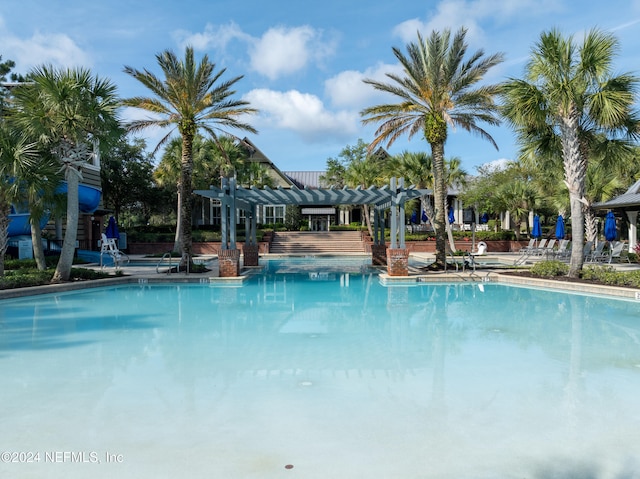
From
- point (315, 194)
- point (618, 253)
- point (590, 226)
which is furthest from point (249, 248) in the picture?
point (590, 226)

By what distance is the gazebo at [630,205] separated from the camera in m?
20.6

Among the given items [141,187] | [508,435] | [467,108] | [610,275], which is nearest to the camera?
[508,435]

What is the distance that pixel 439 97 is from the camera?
16.4 meters

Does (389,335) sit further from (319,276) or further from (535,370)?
(319,276)

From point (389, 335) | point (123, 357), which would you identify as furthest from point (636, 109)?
point (123, 357)

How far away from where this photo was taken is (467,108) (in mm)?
16953

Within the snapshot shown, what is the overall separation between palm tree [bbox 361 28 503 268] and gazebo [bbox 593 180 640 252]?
8.16 metres

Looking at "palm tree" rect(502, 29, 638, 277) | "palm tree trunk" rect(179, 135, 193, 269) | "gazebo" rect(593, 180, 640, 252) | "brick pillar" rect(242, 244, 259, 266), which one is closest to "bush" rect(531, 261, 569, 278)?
"palm tree" rect(502, 29, 638, 277)

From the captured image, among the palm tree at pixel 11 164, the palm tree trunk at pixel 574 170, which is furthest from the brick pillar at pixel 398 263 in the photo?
the palm tree at pixel 11 164

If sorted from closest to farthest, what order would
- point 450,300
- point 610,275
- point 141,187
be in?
point 450,300 < point 610,275 < point 141,187

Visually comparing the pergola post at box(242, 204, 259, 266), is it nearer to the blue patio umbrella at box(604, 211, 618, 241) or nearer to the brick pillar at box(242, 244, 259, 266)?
the brick pillar at box(242, 244, 259, 266)

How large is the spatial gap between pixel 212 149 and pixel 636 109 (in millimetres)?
24888

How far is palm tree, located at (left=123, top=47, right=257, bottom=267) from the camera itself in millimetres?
16578

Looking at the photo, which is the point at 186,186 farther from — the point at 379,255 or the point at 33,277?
the point at 379,255
